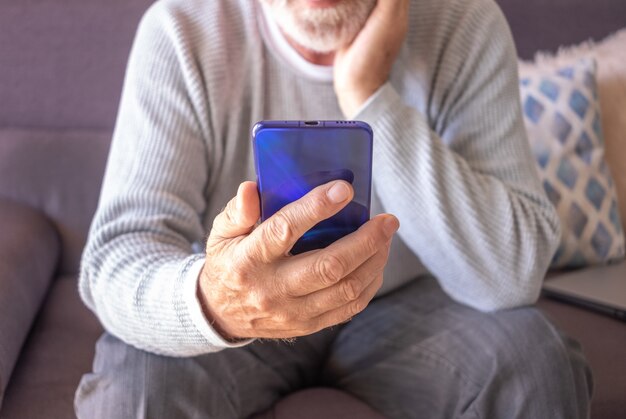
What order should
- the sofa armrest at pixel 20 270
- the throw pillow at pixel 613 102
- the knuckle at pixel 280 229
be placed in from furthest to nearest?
the throw pillow at pixel 613 102 < the sofa armrest at pixel 20 270 < the knuckle at pixel 280 229

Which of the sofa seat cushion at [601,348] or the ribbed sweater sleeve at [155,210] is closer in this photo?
the ribbed sweater sleeve at [155,210]

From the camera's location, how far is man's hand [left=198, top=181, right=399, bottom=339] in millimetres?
532

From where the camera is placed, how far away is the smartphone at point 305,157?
0.57 m

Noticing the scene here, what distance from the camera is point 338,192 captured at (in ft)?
1.74

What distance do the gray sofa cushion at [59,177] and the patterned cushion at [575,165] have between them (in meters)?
0.93

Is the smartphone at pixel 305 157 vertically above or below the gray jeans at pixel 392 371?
above

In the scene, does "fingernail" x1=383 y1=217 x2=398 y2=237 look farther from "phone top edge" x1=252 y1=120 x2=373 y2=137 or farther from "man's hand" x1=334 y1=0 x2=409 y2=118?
"man's hand" x1=334 y1=0 x2=409 y2=118

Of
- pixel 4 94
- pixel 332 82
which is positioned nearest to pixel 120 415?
pixel 332 82

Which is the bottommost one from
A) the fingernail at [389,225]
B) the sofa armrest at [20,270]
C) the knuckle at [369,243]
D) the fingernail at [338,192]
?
the sofa armrest at [20,270]

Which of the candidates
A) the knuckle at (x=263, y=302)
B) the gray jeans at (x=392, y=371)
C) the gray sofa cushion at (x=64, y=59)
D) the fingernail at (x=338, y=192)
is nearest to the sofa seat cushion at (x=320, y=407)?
the gray jeans at (x=392, y=371)

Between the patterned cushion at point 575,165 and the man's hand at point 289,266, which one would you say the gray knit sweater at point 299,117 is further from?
the patterned cushion at point 575,165

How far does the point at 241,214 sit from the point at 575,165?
3.22 feet

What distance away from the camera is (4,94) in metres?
1.30

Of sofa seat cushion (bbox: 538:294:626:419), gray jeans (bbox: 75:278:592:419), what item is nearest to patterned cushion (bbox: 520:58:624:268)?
sofa seat cushion (bbox: 538:294:626:419)
